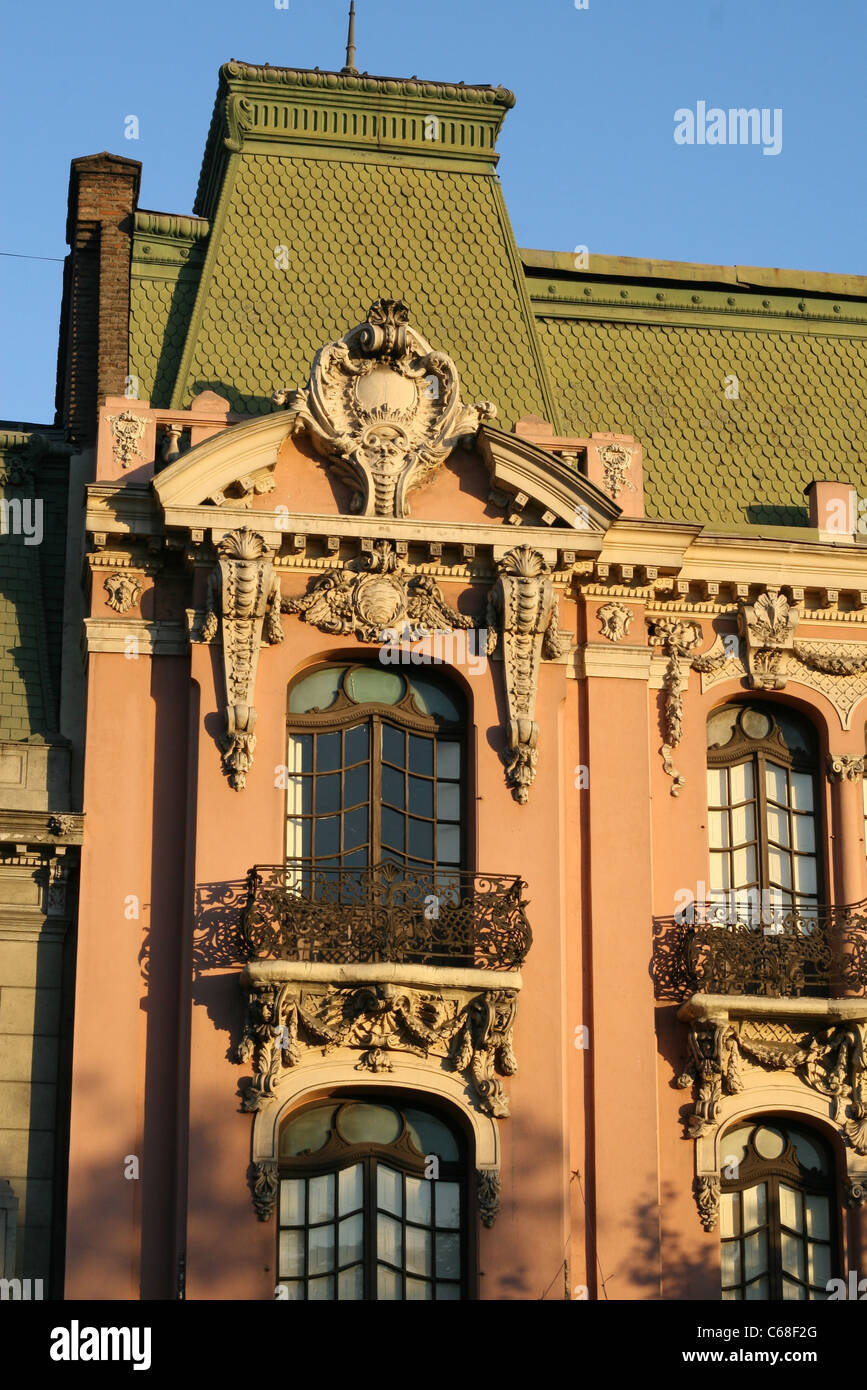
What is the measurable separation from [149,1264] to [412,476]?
8542 millimetres

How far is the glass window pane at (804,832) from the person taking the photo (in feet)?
100

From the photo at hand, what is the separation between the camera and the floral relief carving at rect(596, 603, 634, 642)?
30.5m

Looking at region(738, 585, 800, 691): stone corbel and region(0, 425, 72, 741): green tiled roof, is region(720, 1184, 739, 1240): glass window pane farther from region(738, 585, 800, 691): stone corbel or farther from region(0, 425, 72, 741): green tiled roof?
region(0, 425, 72, 741): green tiled roof

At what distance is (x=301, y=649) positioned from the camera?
29.4 metres

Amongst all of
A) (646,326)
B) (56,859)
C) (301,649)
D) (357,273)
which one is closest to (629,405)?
(646,326)

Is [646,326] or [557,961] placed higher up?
[646,326]

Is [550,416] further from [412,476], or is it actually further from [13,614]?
[13,614]

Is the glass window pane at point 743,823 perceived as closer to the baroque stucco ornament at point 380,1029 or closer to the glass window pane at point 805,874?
the glass window pane at point 805,874

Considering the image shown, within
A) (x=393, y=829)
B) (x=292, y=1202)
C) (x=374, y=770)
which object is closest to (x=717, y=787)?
(x=393, y=829)

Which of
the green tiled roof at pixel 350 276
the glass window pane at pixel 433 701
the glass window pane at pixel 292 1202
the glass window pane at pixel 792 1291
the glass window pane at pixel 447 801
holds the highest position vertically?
the green tiled roof at pixel 350 276

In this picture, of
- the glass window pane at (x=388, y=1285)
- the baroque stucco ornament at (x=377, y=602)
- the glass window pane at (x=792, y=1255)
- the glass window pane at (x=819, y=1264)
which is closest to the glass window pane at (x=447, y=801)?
the baroque stucco ornament at (x=377, y=602)

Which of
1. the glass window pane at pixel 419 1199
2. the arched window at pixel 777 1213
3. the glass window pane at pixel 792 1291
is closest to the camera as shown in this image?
the glass window pane at pixel 419 1199

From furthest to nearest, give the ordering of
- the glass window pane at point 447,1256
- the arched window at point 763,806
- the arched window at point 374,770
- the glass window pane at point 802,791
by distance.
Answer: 1. the glass window pane at point 802,791
2. the arched window at point 763,806
3. the arched window at point 374,770
4. the glass window pane at point 447,1256

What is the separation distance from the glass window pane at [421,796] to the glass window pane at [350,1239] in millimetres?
4228
